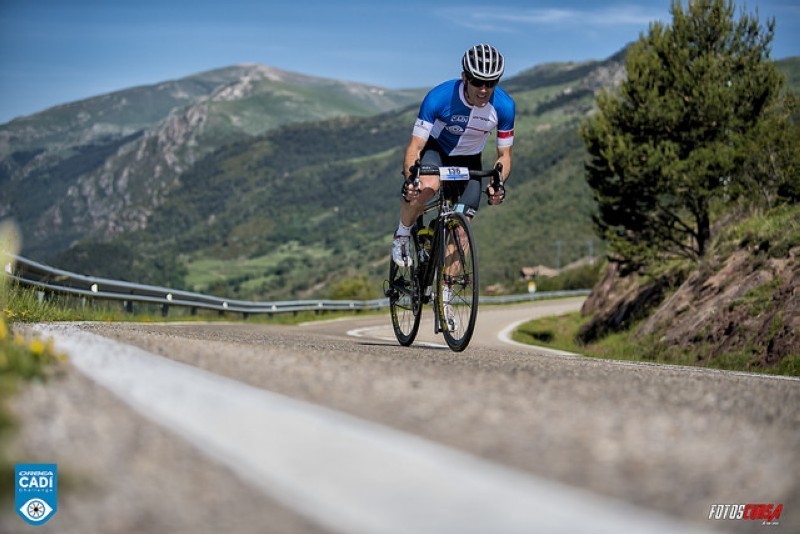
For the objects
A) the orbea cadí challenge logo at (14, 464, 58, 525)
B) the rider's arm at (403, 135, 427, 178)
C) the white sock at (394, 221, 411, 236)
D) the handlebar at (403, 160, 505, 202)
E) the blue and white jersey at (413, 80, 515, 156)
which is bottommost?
the orbea cadí challenge logo at (14, 464, 58, 525)

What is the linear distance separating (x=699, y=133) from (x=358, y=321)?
1105cm

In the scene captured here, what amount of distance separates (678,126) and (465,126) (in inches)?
755

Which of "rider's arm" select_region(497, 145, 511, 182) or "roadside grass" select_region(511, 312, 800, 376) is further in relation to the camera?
"roadside grass" select_region(511, 312, 800, 376)

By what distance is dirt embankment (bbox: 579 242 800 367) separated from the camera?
11.5m

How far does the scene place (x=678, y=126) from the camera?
26.0 meters

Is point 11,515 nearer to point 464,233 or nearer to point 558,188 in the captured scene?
point 464,233

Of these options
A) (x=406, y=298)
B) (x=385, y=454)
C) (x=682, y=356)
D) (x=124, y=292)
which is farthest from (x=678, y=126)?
(x=385, y=454)

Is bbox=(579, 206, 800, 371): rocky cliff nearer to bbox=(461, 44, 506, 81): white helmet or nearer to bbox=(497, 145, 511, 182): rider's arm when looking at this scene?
bbox=(497, 145, 511, 182): rider's arm

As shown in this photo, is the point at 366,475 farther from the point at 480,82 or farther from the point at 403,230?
the point at 403,230

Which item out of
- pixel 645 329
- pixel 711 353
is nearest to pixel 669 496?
pixel 711 353

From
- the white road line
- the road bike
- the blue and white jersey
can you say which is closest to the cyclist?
the blue and white jersey

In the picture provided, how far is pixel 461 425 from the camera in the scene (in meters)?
3.03

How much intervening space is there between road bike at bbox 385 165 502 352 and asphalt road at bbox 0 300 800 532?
13.5ft

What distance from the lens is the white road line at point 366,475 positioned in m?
2.01
